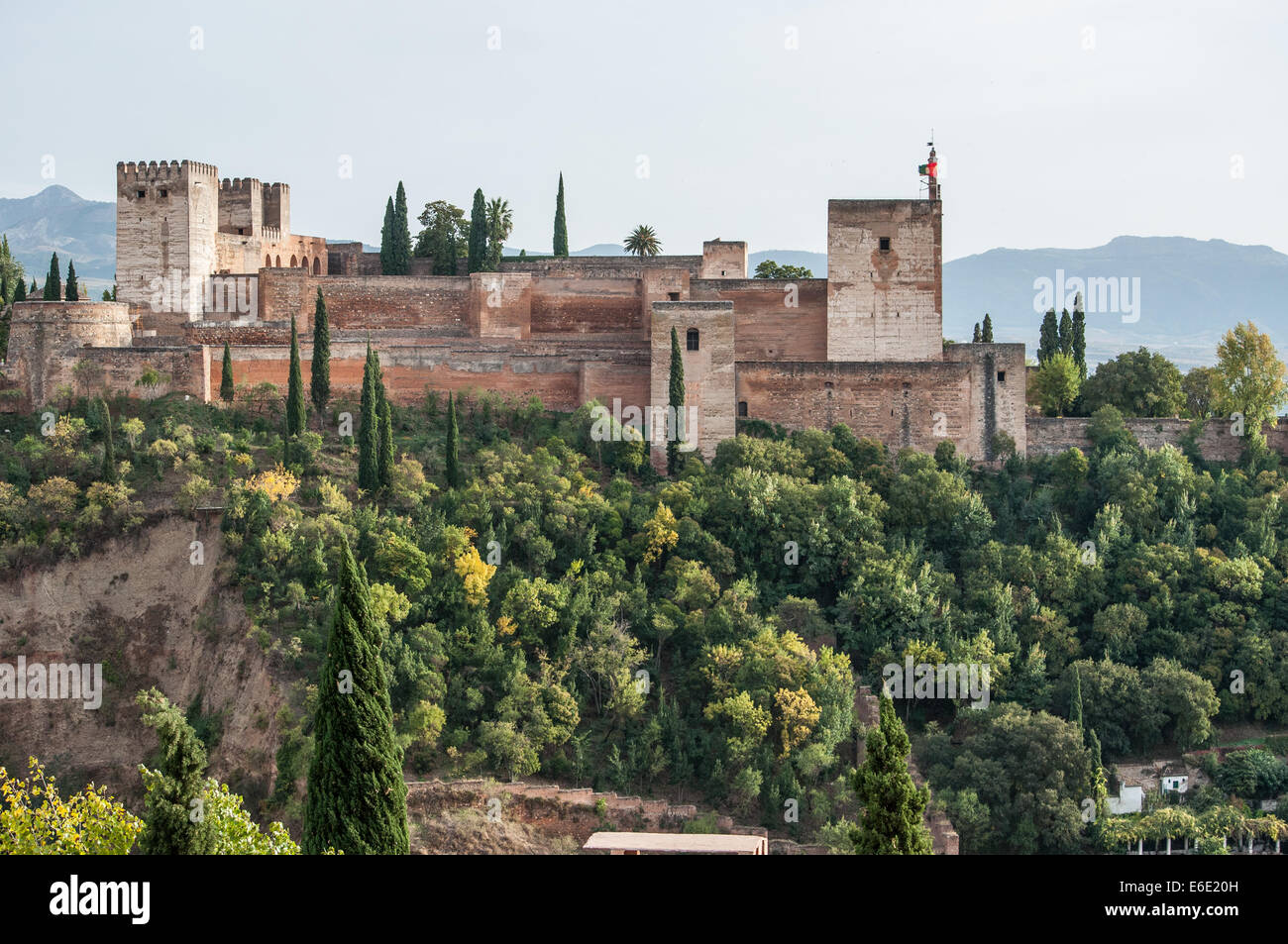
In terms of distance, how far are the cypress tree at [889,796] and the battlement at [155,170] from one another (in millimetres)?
21276

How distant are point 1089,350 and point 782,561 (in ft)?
313

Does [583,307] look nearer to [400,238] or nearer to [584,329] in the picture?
[584,329]

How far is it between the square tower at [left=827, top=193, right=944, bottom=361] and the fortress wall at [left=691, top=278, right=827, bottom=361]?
1.58 feet

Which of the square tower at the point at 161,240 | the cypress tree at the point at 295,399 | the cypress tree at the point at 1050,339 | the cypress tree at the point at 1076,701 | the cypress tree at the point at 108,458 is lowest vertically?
the cypress tree at the point at 1076,701

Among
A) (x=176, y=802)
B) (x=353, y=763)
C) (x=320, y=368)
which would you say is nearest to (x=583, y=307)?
(x=320, y=368)

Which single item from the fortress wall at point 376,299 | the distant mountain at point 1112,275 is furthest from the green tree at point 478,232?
the distant mountain at point 1112,275

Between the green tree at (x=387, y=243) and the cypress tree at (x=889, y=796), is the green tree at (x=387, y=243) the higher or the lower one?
the higher one

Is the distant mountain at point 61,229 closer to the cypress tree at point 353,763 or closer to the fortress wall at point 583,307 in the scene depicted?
the fortress wall at point 583,307

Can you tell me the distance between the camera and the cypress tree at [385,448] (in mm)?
25750

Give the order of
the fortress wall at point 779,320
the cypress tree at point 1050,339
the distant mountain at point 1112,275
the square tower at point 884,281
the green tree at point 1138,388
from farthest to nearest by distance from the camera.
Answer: the distant mountain at point 1112,275 → the cypress tree at point 1050,339 → the green tree at point 1138,388 → the fortress wall at point 779,320 → the square tower at point 884,281

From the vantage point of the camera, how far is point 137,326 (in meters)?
31.1

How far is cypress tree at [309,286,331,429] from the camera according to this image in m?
27.7

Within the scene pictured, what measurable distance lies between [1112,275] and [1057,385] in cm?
9945

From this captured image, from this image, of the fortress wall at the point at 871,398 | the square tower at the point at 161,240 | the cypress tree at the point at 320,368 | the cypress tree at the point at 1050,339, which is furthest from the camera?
the cypress tree at the point at 1050,339
